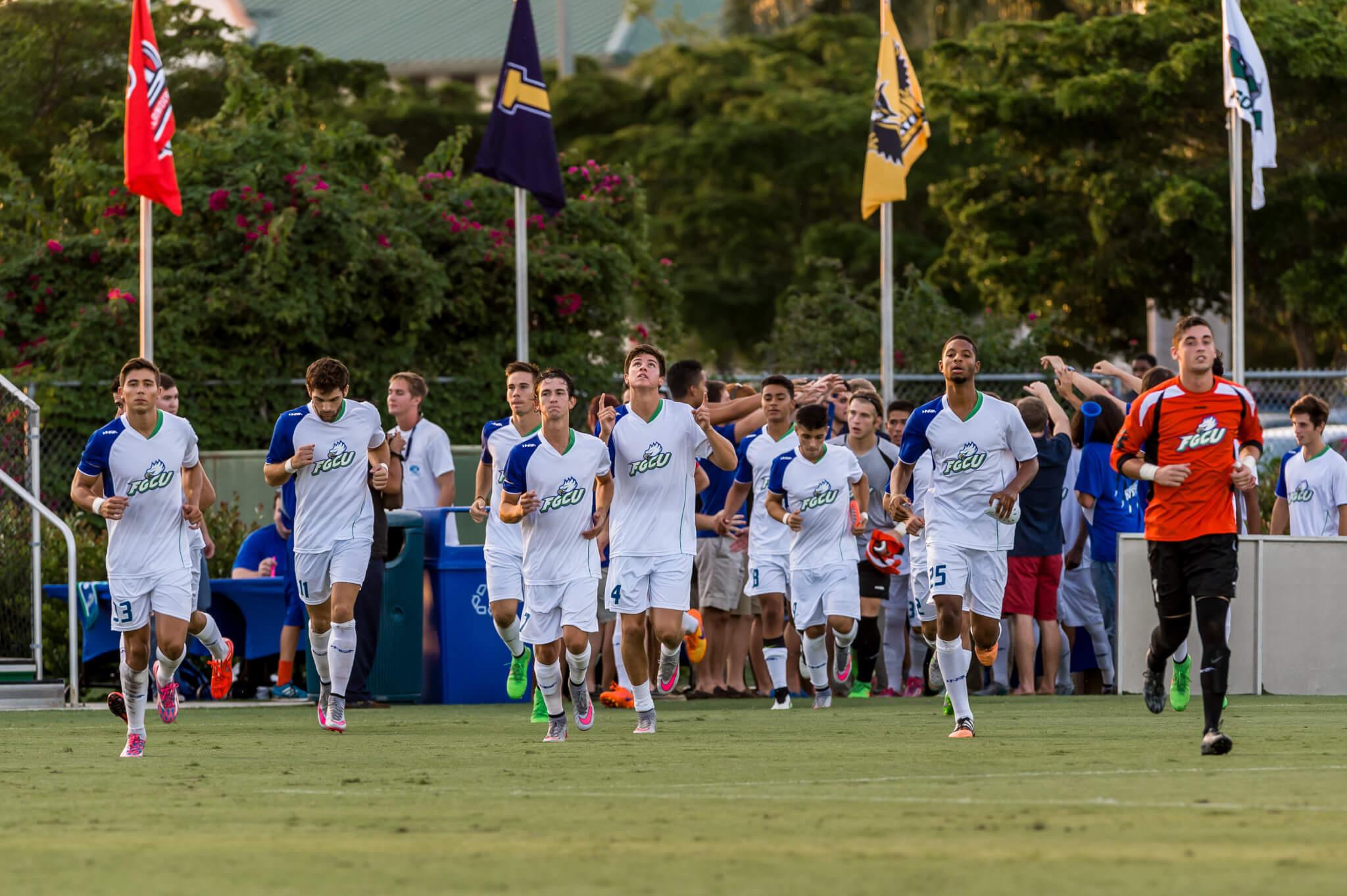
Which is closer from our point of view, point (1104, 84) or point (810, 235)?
point (1104, 84)

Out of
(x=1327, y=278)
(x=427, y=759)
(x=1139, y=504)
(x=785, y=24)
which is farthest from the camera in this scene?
(x=785, y=24)

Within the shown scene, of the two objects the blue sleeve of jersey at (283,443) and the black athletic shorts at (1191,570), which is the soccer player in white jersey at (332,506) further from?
the black athletic shorts at (1191,570)

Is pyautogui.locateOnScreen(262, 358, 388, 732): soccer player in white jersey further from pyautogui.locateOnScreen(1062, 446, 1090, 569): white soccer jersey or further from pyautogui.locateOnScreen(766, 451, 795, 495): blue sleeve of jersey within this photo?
pyautogui.locateOnScreen(1062, 446, 1090, 569): white soccer jersey

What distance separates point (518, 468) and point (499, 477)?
1800 millimetres

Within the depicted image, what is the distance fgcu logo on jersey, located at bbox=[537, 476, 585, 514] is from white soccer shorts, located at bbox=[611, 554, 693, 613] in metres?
0.58

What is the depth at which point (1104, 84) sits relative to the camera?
101 ft

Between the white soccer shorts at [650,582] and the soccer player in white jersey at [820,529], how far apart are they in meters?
2.19

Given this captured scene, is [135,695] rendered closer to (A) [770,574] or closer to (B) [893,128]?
(A) [770,574]

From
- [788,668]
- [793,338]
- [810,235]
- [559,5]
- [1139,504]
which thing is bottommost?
[788,668]

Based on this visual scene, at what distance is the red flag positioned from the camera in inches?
727

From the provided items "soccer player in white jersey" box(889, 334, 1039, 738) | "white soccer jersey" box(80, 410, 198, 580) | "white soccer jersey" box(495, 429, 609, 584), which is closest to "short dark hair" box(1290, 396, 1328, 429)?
"soccer player in white jersey" box(889, 334, 1039, 738)

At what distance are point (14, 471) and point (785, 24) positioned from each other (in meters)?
39.9

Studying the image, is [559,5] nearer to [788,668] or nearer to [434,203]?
[434,203]

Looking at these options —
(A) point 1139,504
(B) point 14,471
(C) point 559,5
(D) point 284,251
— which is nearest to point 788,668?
(A) point 1139,504
